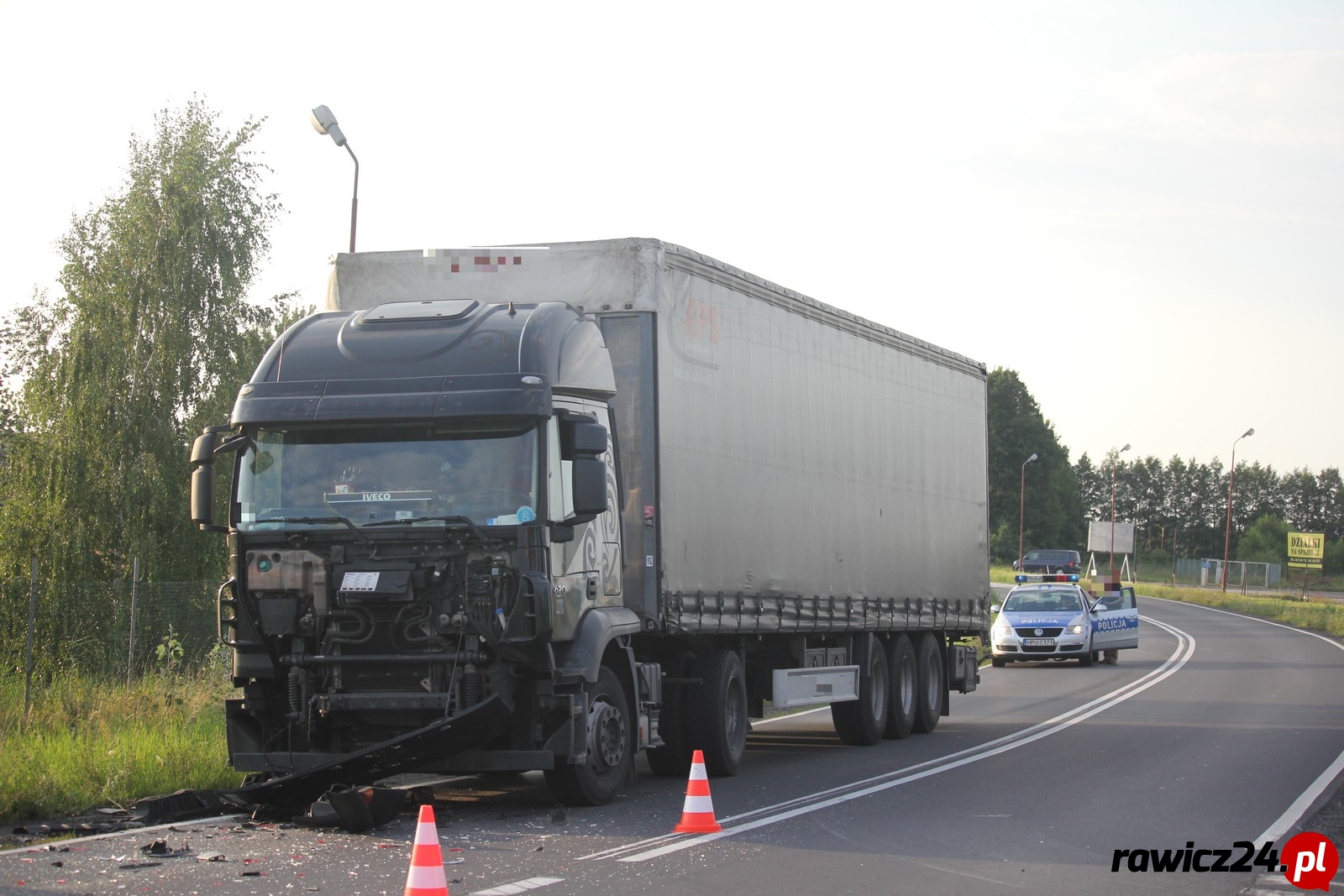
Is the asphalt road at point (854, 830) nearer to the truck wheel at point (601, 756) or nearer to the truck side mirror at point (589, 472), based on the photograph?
the truck wheel at point (601, 756)

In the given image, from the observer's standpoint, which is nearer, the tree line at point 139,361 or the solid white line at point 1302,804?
the solid white line at point 1302,804

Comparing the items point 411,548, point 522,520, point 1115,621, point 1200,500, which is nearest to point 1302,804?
point 522,520

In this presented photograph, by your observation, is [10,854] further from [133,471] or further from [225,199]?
[225,199]

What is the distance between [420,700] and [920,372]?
10.0 metres

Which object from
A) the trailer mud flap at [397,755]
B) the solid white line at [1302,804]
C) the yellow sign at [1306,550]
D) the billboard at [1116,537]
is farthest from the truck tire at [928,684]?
the yellow sign at [1306,550]

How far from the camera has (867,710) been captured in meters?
16.3

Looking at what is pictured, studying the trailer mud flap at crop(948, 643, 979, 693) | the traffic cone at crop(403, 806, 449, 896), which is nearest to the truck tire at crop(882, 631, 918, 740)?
the trailer mud flap at crop(948, 643, 979, 693)

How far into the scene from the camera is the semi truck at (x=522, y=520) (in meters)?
9.75

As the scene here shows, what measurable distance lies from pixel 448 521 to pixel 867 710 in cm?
787

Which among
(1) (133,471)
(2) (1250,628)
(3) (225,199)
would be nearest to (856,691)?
(1) (133,471)

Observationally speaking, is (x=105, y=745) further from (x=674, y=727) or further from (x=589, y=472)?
(x=589, y=472)

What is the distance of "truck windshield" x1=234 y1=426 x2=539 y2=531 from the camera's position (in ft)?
32.3

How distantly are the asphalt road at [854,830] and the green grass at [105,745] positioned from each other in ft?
4.31

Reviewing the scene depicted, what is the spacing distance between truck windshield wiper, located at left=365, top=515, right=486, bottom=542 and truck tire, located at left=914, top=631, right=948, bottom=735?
9541 millimetres
